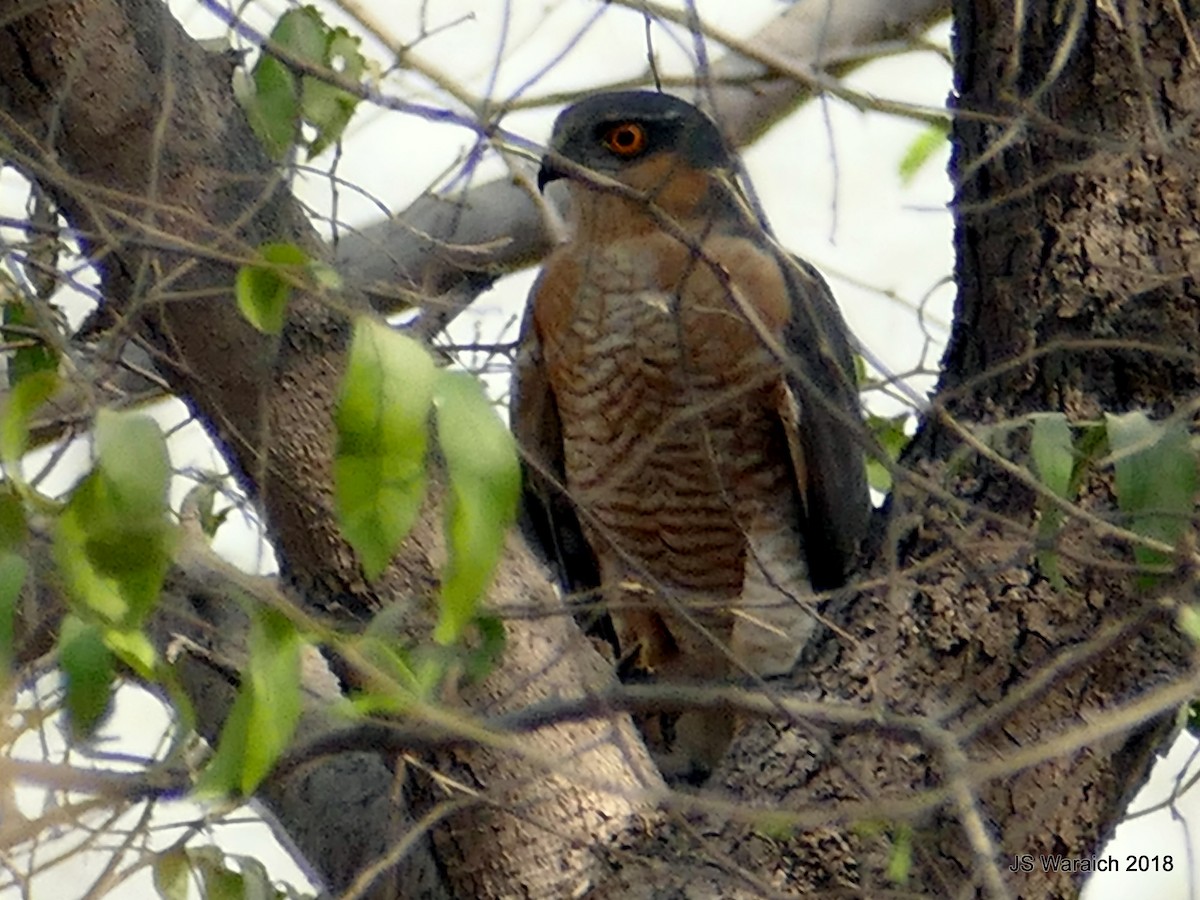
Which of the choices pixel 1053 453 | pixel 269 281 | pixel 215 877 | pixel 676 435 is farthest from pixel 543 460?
pixel 269 281

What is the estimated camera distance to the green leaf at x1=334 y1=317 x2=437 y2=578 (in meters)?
1.29

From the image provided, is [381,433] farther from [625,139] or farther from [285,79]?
[625,139]

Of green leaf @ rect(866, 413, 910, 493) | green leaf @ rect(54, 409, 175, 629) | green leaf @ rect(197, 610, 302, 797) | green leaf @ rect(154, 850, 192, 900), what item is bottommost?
green leaf @ rect(197, 610, 302, 797)

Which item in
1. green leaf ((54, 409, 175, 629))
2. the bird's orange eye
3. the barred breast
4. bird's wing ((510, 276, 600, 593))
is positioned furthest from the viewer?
bird's wing ((510, 276, 600, 593))

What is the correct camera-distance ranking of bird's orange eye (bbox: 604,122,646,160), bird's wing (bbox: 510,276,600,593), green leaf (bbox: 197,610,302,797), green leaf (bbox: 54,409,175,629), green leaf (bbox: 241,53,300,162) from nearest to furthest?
green leaf (bbox: 54,409,175,629) → green leaf (bbox: 197,610,302,797) → green leaf (bbox: 241,53,300,162) → bird's orange eye (bbox: 604,122,646,160) → bird's wing (bbox: 510,276,600,593)

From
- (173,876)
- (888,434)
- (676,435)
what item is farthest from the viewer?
(676,435)

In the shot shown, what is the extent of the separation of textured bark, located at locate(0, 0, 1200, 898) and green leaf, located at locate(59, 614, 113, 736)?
766 millimetres

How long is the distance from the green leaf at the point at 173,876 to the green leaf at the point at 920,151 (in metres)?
1.76

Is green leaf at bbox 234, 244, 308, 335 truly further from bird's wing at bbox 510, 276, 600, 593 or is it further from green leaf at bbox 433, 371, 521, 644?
bird's wing at bbox 510, 276, 600, 593

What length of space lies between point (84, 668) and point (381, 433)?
1.28 feet

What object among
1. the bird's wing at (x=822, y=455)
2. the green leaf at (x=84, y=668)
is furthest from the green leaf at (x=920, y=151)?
the green leaf at (x=84, y=668)

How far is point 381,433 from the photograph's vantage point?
130 cm

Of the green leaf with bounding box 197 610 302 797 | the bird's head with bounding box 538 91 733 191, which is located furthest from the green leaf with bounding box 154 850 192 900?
the bird's head with bounding box 538 91 733 191

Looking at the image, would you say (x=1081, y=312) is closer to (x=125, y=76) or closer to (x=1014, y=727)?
(x=1014, y=727)
